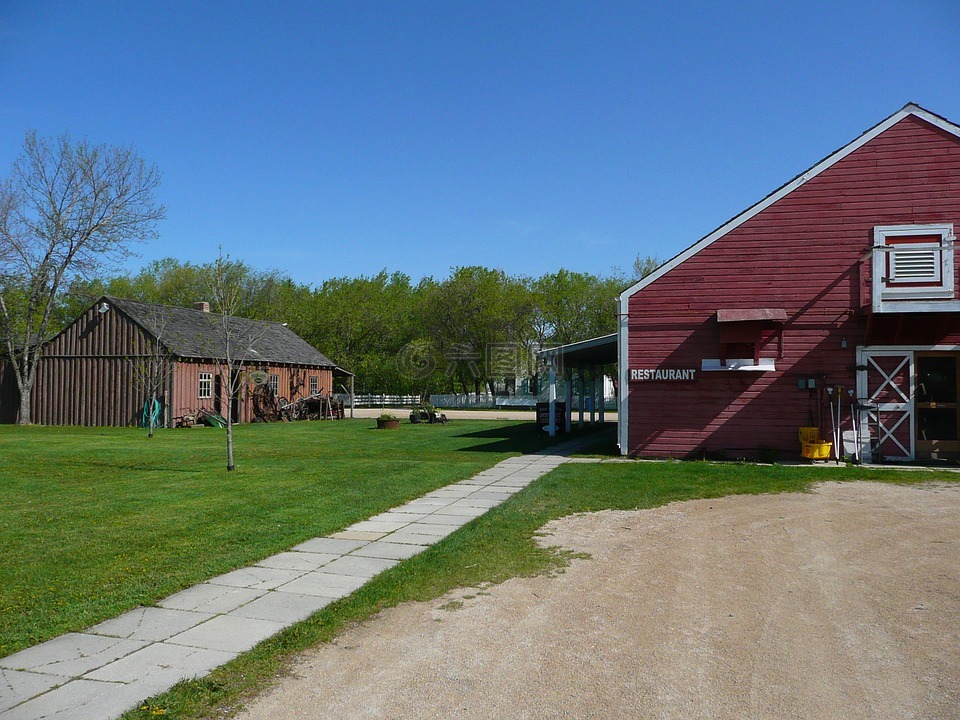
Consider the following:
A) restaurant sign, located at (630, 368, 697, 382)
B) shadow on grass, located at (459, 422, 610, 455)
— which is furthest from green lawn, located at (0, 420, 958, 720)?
restaurant sign, located at (630, 368, 697, 382)

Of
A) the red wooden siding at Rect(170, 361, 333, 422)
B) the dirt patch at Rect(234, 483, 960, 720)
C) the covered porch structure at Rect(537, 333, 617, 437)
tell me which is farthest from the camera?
the red wooden siding at Rect(170, 361, 333, 422)

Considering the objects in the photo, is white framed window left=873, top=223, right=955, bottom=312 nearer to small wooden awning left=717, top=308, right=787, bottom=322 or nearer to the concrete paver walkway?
small wooden awning left=717, top=308, right=787, bottom=322

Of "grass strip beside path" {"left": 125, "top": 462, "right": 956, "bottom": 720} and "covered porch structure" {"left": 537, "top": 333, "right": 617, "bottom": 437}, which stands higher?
"covered porch structure" {"left": 537, "top": 333, "right": 617, "bottom": 437}

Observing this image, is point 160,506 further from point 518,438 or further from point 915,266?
point 915,266

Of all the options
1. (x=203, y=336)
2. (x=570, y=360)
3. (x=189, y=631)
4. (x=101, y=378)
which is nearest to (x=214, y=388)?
(x=203, y=336)

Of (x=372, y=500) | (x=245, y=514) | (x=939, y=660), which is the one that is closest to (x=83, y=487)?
(x=245, y=514)

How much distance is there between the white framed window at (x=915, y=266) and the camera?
47.8ft

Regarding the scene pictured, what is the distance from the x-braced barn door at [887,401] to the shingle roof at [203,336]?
18.3m

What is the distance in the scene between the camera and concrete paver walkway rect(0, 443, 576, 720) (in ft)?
13.0

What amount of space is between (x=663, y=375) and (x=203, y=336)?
22.2m

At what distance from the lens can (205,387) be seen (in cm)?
3050

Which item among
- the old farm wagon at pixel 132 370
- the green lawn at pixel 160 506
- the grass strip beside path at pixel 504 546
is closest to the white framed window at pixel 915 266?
the grass strip beside path at pixel 504 546

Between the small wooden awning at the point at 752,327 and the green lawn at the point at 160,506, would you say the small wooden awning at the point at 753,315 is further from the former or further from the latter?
the green lawn at the point at 160,506

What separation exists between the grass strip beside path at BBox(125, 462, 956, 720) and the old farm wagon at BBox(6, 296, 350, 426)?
61.3 ft
